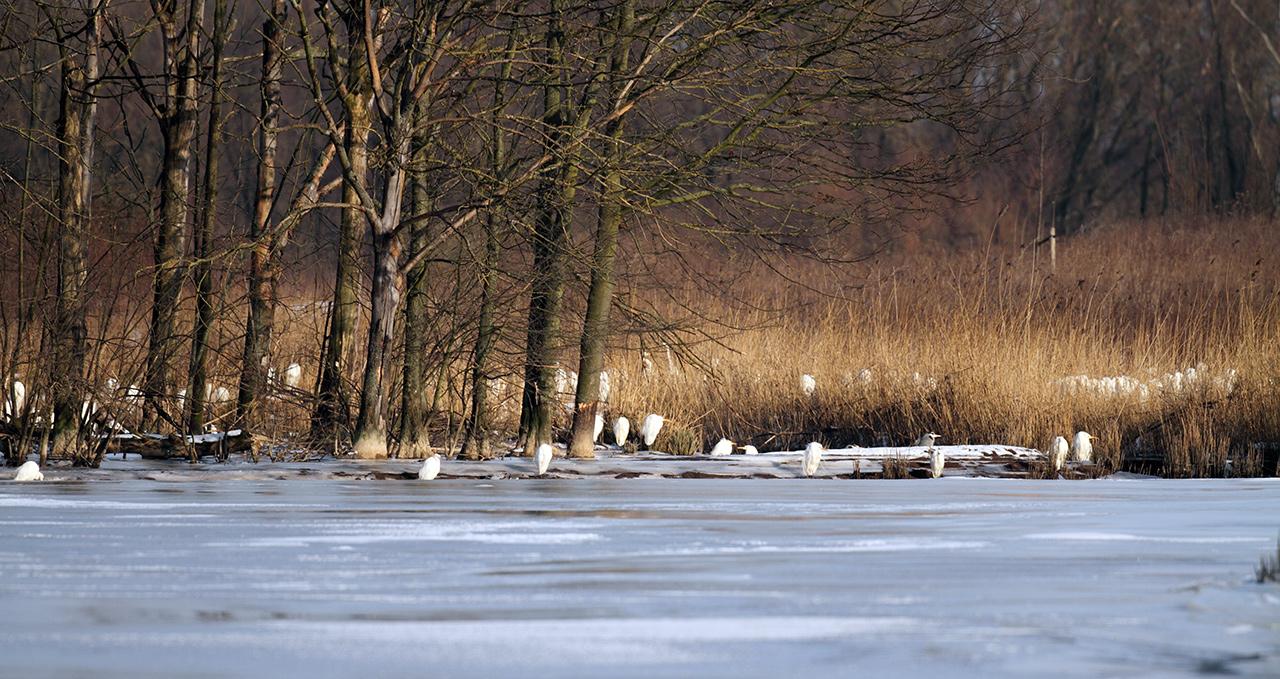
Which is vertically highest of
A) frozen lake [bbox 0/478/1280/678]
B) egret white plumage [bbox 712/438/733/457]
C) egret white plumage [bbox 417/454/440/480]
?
egret white plumage [bbox 712/438/733/457]

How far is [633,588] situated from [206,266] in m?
6.54

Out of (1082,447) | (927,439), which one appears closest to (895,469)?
(1082,447)

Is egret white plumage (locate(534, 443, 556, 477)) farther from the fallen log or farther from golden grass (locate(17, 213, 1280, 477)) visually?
the fallen log

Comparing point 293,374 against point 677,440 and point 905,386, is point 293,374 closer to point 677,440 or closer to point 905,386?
point 677,440

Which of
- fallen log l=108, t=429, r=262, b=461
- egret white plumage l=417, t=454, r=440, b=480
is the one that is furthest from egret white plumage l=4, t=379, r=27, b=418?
egret white plumage l=417, t=454, r=440, b=480

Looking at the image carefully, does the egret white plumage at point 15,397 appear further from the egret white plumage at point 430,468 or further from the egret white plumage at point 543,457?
the egret white plumage at point 543,457

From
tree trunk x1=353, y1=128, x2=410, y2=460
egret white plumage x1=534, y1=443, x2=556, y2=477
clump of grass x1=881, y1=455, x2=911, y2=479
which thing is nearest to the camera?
egret white plumage x1=534, y1=443, x2=556, y2=477

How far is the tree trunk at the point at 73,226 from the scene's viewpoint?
370 inches

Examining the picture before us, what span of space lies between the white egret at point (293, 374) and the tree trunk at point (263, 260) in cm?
22

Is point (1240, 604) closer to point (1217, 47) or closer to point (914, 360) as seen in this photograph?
point (914, 360)

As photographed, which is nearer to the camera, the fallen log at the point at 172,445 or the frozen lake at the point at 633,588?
the frozen lake at the point at 633,588

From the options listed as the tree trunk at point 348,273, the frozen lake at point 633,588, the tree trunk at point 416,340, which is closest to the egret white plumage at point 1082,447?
the frozen lake at point 633,588

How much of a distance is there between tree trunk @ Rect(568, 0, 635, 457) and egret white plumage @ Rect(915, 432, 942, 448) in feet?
→ 7.07

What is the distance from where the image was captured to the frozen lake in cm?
306
